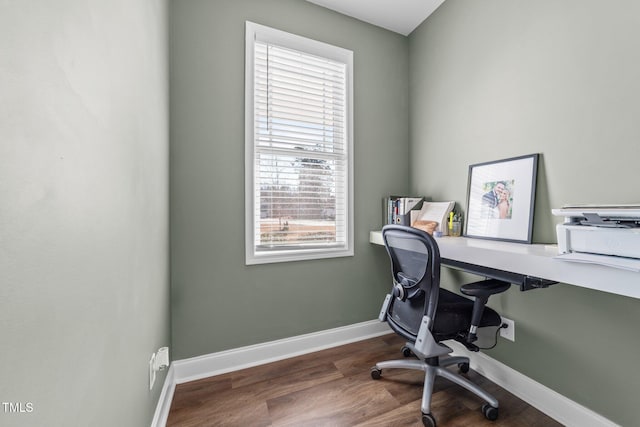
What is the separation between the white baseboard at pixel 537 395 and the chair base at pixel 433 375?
0.14 m

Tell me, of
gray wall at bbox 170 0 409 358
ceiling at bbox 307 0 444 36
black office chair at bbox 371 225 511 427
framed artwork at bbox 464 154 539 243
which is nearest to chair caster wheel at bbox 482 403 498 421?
black office chair at bbox 371 225 511 427

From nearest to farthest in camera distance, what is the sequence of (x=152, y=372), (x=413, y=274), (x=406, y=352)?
(x=152, y=372), (x=413, y=274), (x=406, y=352)

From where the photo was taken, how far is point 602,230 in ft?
3.08

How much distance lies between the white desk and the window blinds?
3.23 ft

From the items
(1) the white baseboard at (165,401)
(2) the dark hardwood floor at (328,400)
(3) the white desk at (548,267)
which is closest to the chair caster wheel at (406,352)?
(2) the dark hardwood floor at (328,400)

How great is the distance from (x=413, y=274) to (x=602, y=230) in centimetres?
75

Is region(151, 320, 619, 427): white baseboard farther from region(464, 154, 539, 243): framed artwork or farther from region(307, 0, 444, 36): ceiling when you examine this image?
region(307, 0, 444, 36): ceiling

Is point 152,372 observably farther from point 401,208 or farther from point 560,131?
point 560,131

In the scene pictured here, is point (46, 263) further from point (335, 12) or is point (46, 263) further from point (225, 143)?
point (335, 12)

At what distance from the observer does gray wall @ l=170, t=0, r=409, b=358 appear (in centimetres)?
169

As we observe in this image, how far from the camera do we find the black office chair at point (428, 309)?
127 centimetres

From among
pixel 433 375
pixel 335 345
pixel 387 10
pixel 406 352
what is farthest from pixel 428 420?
pixel 387 10

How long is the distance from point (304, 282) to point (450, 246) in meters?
1.09

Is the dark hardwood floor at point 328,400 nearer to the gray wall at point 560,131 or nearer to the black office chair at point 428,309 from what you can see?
the black office chair at point 428,309
